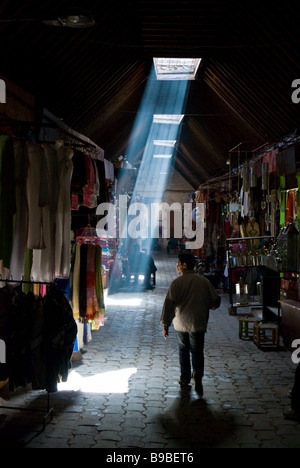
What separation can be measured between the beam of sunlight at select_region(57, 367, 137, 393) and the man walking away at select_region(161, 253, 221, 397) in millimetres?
796

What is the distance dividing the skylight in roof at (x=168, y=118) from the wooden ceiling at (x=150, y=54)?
3906 mm

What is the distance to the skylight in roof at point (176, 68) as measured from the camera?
11.5 metres

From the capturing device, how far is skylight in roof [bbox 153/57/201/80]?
11.5 meters

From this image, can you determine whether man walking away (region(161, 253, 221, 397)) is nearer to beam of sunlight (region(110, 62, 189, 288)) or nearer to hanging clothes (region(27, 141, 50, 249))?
hanging clothes (region(27, 141, 50, 249))

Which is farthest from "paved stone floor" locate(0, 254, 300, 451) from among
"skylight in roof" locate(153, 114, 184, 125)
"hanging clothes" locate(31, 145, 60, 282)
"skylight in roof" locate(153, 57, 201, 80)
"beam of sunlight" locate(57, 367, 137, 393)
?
"skylight in roof" locate(153, 114, 184, 125)

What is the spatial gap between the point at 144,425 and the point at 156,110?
1334cm

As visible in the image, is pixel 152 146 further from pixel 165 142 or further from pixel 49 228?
pixel 49 228

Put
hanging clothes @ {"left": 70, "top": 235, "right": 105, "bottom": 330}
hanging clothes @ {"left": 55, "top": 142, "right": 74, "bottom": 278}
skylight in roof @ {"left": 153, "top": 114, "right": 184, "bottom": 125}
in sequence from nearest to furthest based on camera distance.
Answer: hanging clothes @ {"left": 55, "top": 142, "right": 74, "bottom": 278}
hanging clothes @ {"left": 70, "top": 235, "right": 105, "bottom": 330}
skylight in roof @ {"left": 153, "top": 114, "right": 184, "bottom": 125}

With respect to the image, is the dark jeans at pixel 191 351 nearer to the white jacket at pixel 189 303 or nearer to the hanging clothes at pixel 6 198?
the white jacket at pixel 189 303

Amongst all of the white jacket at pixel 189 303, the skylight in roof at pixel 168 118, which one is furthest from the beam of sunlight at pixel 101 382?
the skylight in roof at pixel 168 118

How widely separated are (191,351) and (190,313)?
472 millimetres

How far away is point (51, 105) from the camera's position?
941cm

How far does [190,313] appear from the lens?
19.9 ft
